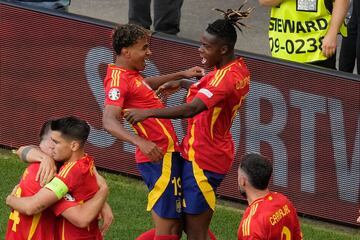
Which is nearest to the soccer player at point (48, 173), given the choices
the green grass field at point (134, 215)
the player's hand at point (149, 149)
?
the player's hand at point (149, 149)

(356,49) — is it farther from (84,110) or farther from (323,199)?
(84,110)

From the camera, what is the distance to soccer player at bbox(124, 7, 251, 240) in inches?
305

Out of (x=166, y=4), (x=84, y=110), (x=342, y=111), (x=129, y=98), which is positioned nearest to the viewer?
(x=129, y=98)

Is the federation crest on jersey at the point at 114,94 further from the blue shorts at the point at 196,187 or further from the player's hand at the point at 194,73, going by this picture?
the player's hand at the point at 194,73

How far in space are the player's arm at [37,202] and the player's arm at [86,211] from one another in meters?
0.12

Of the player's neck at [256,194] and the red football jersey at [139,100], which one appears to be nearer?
the player's neck at [256,194]

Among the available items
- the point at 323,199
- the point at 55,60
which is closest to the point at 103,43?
the point at 55,60

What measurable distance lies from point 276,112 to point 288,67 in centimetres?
40

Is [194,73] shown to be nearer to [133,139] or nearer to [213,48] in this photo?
[213,48]

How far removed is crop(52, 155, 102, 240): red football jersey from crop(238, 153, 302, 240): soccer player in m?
0.92

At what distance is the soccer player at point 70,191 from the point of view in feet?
21.8

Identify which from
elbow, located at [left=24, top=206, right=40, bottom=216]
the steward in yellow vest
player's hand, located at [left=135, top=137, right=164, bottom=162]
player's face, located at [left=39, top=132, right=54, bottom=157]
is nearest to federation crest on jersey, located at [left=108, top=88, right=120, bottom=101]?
player's hand, located at [left=135, top=137, right=164, bottom=162]

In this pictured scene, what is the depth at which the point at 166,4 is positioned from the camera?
12.0m

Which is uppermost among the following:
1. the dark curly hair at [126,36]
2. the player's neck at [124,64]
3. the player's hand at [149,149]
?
the dark curly hair at [126,36]
